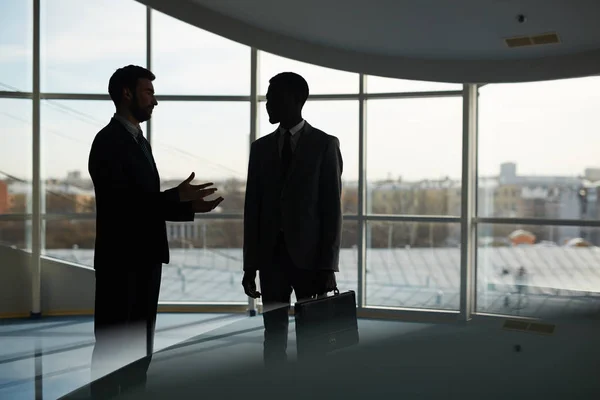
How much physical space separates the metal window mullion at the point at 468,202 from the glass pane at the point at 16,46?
519cm

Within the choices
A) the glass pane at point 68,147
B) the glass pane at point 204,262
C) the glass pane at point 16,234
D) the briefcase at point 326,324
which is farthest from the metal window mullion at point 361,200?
the briefcase at point 326,324

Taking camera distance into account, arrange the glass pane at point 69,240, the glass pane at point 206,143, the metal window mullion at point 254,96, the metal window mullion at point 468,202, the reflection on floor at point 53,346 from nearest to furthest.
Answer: the reflection on floor at point 53,346 → the metal window mullion at point 468,202 → the metal window mullion at point 254,96 → the glass pane at point 206,143 → the glass pane at point 69,240

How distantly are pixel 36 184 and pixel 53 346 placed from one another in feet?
7.78

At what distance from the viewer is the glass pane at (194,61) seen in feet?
26.7

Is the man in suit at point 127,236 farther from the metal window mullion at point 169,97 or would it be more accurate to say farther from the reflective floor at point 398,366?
the metal window mullion at point 169,97

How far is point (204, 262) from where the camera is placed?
28.8 feet

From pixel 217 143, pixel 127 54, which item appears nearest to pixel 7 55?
pixel 127 54

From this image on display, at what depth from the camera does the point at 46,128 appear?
8109 millimetres

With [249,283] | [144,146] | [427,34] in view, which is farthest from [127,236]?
[427,34]

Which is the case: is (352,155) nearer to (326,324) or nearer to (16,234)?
(16,234)

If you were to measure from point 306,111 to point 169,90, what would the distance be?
1.72 metres

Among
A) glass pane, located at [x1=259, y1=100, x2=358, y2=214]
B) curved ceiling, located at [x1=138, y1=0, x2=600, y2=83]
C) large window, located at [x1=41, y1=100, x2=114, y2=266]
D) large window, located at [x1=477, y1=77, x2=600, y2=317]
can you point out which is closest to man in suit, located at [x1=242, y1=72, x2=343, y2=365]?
curved ceiling, located at [x1=138, y1=0, x2=600, y2=83]

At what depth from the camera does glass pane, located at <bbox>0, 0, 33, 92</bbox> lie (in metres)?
7.91

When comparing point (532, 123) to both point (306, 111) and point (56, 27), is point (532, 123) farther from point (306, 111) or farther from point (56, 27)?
point (56, 27)
